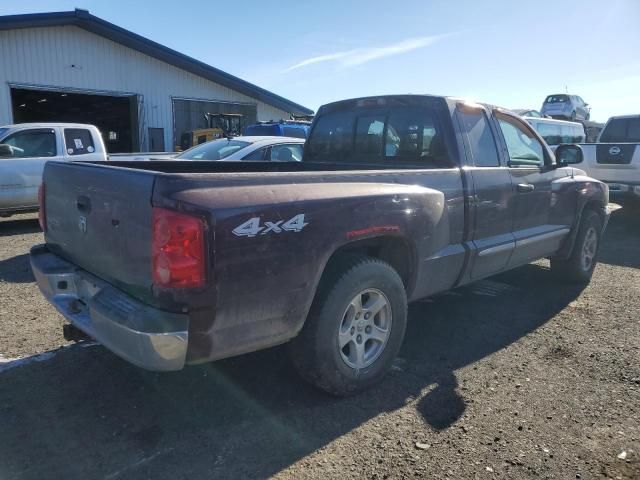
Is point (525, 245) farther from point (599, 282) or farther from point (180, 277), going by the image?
point (180, 277)

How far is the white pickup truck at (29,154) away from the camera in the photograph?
9324 mm

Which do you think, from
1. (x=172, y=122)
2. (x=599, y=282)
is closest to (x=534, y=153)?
(x=599, y=282)

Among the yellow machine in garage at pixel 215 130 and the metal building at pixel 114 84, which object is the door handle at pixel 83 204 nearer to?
the yellow machine in garage at pixel 215 130

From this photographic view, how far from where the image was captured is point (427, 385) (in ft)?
11.8

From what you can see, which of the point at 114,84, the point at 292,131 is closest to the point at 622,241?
the point at 292,131

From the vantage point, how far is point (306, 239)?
2.86 m

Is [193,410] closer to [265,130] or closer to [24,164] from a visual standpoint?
[24,164]

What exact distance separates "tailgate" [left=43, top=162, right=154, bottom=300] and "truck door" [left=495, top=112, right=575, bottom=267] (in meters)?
3.33

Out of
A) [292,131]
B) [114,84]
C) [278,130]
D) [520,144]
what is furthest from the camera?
[114,84]

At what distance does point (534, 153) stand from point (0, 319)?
5.31 m

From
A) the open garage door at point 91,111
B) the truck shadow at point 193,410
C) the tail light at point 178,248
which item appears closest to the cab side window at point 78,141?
the truck shadow at point 193,410

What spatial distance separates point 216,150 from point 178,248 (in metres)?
6.47

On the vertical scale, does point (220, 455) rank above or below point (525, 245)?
below

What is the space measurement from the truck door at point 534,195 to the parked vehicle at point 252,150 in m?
3.84
